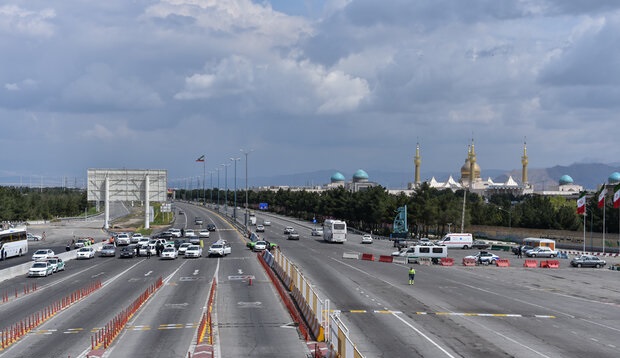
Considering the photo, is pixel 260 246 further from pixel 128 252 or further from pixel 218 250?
pixel 128 252

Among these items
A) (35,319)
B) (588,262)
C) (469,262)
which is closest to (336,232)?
(469,262)

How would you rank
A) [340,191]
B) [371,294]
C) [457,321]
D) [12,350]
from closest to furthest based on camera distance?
[12,350] → [457,321] → [371,294] → [340,191]

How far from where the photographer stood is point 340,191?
164375mm

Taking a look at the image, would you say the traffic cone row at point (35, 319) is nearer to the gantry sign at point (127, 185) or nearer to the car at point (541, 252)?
the car at point (541, 252)

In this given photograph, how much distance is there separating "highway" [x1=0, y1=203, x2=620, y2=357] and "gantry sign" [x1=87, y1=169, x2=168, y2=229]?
44.9 m

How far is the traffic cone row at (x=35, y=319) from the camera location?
27.4 m

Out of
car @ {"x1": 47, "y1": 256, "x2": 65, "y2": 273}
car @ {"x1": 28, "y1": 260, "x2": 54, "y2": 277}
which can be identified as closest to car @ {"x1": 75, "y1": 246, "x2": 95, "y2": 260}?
car @ {"x1": 47, "y1": 256, "x2": 65, "y2": 273}

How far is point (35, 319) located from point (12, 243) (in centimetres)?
4190

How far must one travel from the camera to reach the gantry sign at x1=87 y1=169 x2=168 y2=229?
10588 cm

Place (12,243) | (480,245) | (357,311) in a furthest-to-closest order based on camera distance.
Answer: (480,245) → (12,243) → (357,311)

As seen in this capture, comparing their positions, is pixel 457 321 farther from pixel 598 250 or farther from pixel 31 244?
pixel 31 244

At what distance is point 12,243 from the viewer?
7088 centimetres

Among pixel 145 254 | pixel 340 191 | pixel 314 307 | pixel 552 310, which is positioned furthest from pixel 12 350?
pixel 340 191

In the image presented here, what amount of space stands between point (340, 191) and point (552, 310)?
12700cm
